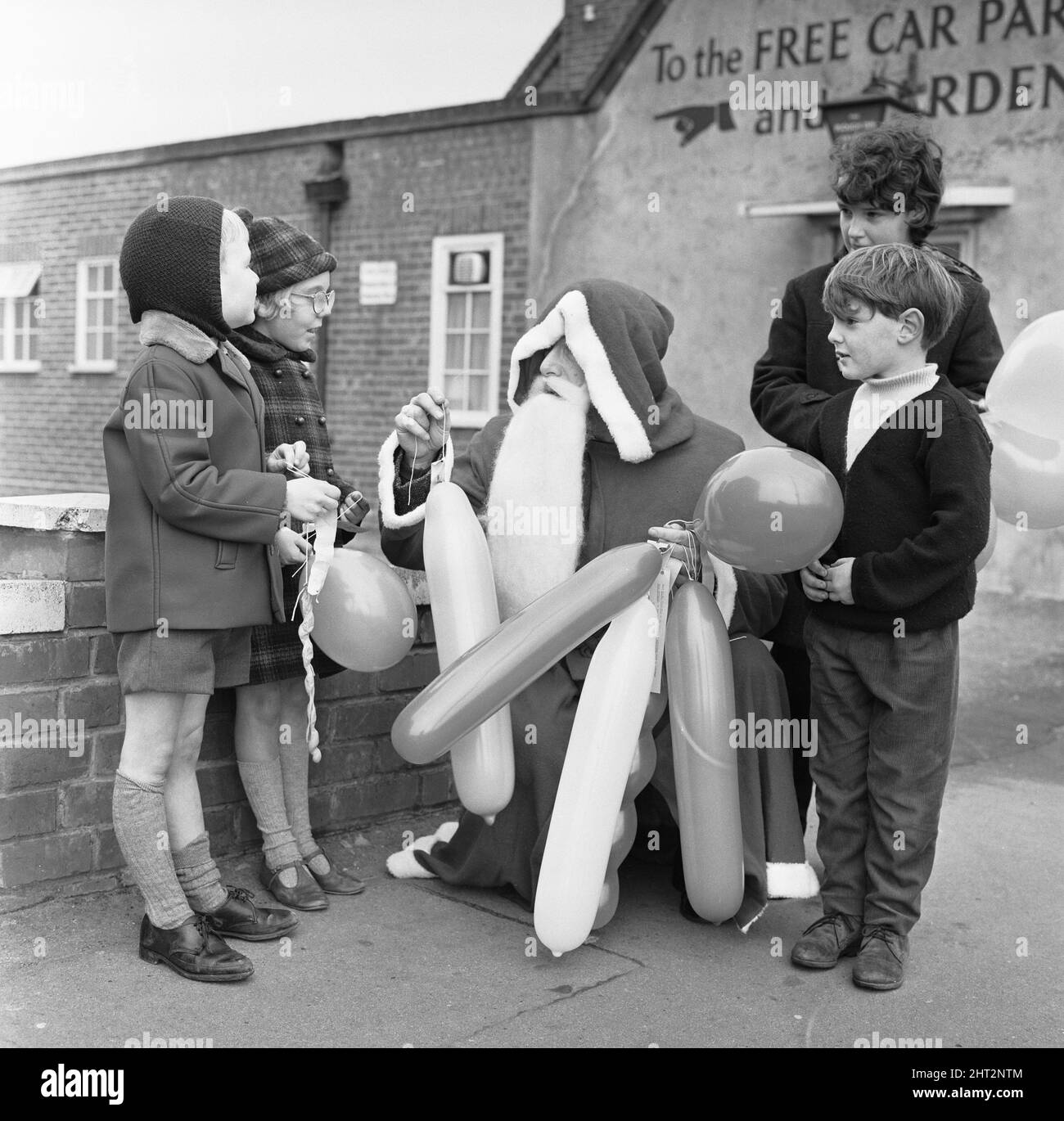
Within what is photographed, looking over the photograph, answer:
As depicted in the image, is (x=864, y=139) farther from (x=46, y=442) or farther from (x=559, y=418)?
(x=46, y=442)

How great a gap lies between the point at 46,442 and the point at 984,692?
11.7m

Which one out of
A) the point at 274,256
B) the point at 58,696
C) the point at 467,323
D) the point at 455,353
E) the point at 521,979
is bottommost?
the point at 521,979

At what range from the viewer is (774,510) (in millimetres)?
2838

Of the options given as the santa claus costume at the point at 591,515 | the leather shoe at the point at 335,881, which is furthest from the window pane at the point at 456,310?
the leather shoe at the point at 335,881

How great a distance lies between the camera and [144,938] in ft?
9.91

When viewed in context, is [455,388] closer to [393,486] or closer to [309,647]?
[393,486]

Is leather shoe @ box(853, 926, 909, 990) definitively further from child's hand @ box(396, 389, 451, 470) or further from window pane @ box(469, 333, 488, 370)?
window pane @ box(469, 333, 488, 370)

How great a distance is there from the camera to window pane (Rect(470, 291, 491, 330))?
11781mm

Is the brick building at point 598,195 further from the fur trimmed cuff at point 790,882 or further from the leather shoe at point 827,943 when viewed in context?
the leather shoe at point 827,943

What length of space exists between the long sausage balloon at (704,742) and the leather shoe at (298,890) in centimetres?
96

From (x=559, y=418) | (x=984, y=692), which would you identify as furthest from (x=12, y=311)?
(x=559, y=418)

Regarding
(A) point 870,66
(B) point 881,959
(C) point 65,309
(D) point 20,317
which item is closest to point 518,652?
(B) point 881,959

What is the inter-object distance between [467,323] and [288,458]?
355 inches

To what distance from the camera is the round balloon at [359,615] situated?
3072mm
